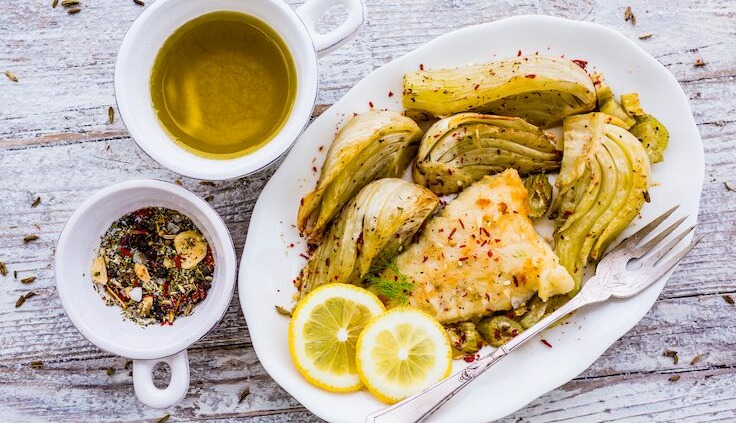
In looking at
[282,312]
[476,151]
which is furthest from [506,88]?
[282,312]

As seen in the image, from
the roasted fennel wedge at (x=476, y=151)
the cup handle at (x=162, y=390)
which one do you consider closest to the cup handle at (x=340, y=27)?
the roasted fennel wedge at (x=476, y=151)

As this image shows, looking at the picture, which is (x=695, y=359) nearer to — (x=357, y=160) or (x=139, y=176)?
(x=357, y=160)

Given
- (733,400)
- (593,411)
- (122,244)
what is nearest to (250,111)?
(122,244)

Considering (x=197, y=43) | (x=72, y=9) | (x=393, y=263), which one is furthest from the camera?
(x=72, y=9)

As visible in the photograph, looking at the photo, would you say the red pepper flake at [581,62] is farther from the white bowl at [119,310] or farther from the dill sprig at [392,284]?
the white bowl at [119,310]

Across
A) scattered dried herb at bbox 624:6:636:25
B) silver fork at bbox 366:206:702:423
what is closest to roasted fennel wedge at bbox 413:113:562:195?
silver fork at bbox 366:206:702:423

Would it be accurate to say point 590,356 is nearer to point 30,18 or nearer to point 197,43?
point 197,43

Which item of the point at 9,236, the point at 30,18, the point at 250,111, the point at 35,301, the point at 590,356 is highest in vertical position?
the point at 250,111
